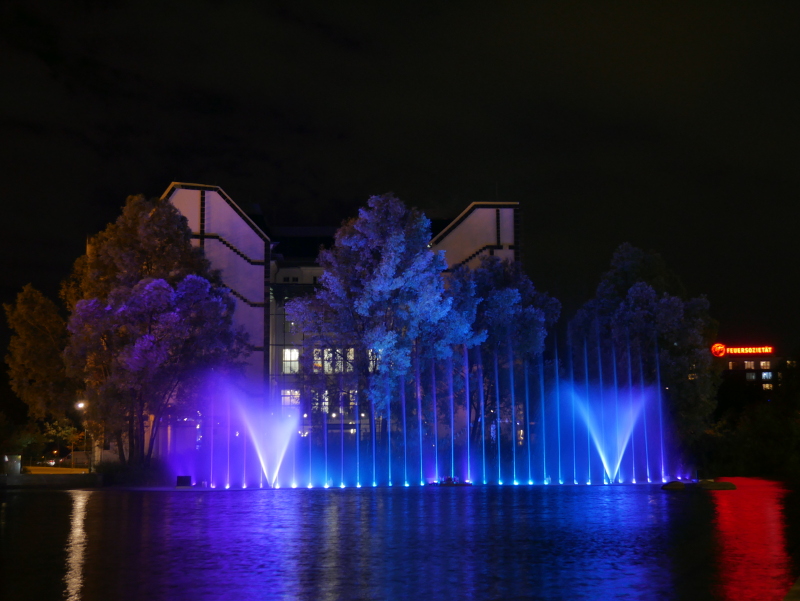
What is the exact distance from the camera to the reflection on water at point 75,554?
35.4 feet

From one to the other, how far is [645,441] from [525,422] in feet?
20.2

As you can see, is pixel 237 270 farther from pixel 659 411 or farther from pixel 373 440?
pixel 659 411

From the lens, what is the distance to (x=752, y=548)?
14297mm

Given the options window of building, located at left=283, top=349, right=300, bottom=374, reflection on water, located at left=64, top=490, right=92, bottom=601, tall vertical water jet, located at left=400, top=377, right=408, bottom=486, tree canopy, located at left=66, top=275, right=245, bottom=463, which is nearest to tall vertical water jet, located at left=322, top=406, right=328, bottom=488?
tall vertical water jet, located at left=400, top=377, right=408, bottom=486

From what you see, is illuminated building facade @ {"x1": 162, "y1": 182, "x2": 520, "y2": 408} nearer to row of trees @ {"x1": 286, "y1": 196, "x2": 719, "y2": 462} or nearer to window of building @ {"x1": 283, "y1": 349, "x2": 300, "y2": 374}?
window of building @ {"x1": 283, "y1": 349, "x2": 300, "y2": 374}

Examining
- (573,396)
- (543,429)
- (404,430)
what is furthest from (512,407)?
(404,430)

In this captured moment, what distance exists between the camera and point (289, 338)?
61.9m

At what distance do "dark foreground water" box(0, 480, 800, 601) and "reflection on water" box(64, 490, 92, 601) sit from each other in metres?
0.04

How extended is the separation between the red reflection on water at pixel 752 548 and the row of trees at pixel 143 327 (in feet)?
77.9

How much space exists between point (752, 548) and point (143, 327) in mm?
29181

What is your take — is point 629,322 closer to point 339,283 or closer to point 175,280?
point 339,283

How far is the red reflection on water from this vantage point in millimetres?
10750

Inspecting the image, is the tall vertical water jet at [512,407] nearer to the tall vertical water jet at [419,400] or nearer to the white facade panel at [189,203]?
the tall vertical water jet at [419,400]

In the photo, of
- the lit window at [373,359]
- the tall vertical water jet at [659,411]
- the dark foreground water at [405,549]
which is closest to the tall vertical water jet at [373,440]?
the lit window at [373,359]
